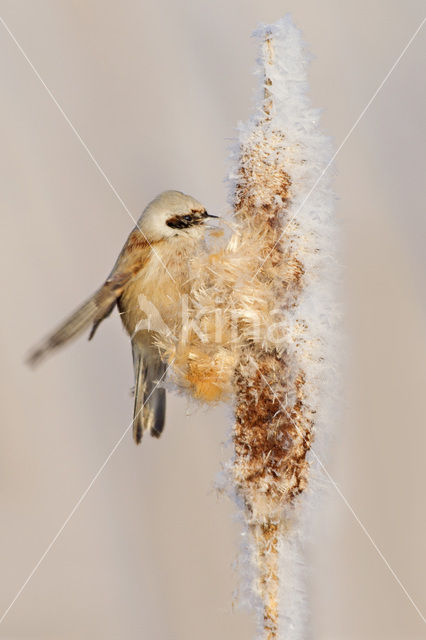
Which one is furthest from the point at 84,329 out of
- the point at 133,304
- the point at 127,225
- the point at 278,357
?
the point at 127,225

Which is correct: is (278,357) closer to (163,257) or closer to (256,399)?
(256,399)

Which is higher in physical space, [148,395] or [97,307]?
[97,307]

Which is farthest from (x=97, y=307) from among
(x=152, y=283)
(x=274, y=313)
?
(x=274, y=313)

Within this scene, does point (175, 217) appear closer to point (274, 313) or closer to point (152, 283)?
point (152, 283)

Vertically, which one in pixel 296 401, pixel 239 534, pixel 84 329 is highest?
pixel 84 329

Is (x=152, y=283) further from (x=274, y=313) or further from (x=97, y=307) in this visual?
(x=274, y=313)

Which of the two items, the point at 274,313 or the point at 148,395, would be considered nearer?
the point at 274,313

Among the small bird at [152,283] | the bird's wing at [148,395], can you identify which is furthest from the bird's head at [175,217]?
the bird's wing at [148,395]
